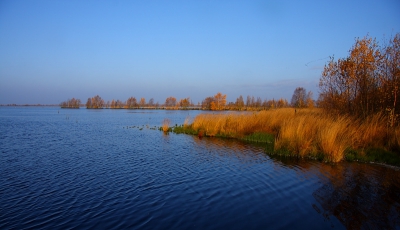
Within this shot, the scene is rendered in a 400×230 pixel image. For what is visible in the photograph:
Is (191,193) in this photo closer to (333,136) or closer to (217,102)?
(333,136)

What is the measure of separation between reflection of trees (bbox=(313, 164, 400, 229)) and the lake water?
A: 0.08 ft

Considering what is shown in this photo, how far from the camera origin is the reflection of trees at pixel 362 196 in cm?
592

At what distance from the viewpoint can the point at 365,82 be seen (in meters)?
15.5

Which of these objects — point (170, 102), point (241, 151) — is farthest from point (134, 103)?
point (241, 151)

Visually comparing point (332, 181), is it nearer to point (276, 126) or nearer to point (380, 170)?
point (380, 170)

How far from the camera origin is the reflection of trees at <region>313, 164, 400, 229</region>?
592 centimetres

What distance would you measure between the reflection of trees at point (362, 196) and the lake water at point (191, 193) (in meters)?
0.02

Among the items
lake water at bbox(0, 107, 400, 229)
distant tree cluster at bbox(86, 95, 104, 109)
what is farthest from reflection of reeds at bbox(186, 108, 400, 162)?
distant tree cluster at bbox(86, 95, 104, 109)

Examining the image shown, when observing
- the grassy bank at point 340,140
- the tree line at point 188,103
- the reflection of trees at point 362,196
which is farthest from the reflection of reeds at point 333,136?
the tree line at point 188,103

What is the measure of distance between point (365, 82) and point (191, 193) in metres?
13.4

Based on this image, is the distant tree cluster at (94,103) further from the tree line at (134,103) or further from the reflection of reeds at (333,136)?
the reflection of reeds at (333,136)

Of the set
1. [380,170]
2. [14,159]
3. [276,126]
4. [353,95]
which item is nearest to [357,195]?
[380,170]

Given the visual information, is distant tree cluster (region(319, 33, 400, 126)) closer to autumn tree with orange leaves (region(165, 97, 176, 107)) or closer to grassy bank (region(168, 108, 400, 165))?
grassy bank (region(168, 108, 400, 165))

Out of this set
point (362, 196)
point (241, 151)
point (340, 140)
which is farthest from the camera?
point (241, 151)
